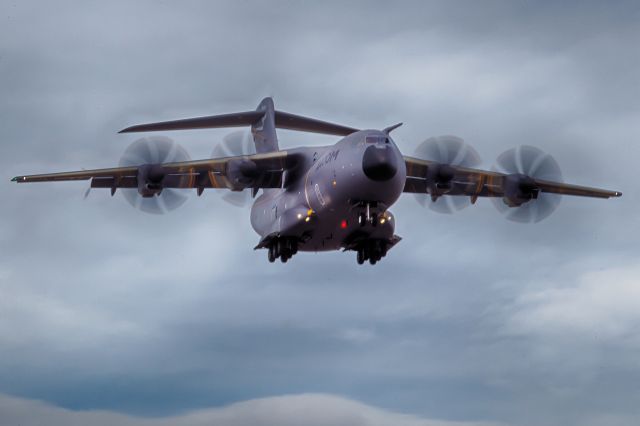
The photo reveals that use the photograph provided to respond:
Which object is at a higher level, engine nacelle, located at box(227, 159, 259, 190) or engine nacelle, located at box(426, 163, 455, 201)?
engine nacelle, located at box(426, 163, 455, 201)

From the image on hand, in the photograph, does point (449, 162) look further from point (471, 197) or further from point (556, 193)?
point (556, 193)

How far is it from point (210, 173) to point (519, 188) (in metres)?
10.6

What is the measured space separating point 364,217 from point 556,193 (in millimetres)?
9336

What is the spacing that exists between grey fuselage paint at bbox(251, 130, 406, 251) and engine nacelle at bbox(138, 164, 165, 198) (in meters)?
3.63

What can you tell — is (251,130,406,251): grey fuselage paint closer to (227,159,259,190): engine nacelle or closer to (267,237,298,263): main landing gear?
(267,237,298,263): main landing gear

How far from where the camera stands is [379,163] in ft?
83.6

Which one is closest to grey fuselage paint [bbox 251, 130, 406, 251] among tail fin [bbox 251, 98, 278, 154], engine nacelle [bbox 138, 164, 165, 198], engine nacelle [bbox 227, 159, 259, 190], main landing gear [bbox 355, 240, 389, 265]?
main landing gear [bbox 355, 240, 389, 265]

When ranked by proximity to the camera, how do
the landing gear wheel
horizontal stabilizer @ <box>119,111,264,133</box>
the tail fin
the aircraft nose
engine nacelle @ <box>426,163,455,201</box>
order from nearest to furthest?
the aircraft nose
the landing gear wheel
horizontal stabilizer @ <box>119,111,264,133</box>
engine nacelle @ <box>426,163,455,201</box>
the tail fin

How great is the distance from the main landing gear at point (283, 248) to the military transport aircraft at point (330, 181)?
1.3 inches

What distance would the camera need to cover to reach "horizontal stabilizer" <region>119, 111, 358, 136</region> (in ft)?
104

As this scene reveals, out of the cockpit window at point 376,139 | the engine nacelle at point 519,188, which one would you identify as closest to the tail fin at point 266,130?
the cockpit window at point 376,139

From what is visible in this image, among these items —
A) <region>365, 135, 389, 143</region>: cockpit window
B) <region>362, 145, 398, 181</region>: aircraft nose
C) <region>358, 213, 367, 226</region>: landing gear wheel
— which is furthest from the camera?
<region>358, 213, 367, 226</region>: landing gear wheel

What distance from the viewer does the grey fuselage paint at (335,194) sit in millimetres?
25891

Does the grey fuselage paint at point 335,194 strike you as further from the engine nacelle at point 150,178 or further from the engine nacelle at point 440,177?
the engine nacelle at point 150,178
